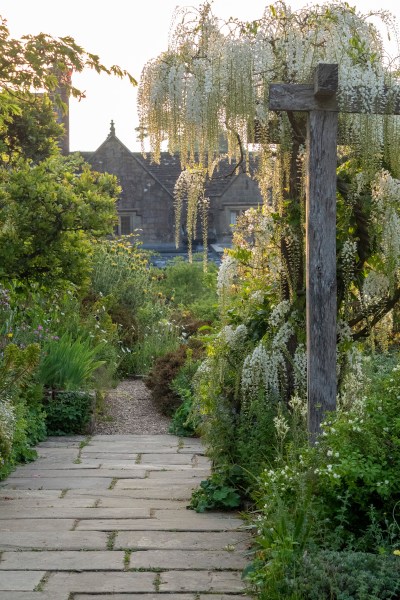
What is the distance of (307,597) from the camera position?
3.88 meters

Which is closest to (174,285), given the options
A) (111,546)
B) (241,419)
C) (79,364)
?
(79,364)

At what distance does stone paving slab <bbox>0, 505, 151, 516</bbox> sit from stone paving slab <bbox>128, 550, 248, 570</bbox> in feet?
2.67

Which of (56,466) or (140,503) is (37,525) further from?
(56,466)

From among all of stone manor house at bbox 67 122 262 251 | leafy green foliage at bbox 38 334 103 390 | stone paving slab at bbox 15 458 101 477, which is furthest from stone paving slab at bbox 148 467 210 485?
stone manor house at bbox 67 122 262 251

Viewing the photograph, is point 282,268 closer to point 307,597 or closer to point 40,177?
point 40,177

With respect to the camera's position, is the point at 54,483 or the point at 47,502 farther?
the point at 54,483

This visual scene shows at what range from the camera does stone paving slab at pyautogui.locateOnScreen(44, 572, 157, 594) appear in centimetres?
438

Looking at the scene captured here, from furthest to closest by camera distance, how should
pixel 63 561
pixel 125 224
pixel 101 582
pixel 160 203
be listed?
pixel 125 224 → pixel 160 203 → pixel 63 561 → pixel 101 582

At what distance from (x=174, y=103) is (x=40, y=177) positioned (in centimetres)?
175

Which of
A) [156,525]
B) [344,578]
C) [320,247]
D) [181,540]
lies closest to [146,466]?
[156,525]

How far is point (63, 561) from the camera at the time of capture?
15.8ft

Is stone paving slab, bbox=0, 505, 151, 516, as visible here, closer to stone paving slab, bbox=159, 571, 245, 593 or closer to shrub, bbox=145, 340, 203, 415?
stone paving slab, bbox=159, 571, 245, 593

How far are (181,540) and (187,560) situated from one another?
1.25ft

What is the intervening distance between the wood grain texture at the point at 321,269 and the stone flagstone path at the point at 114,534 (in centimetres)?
94
